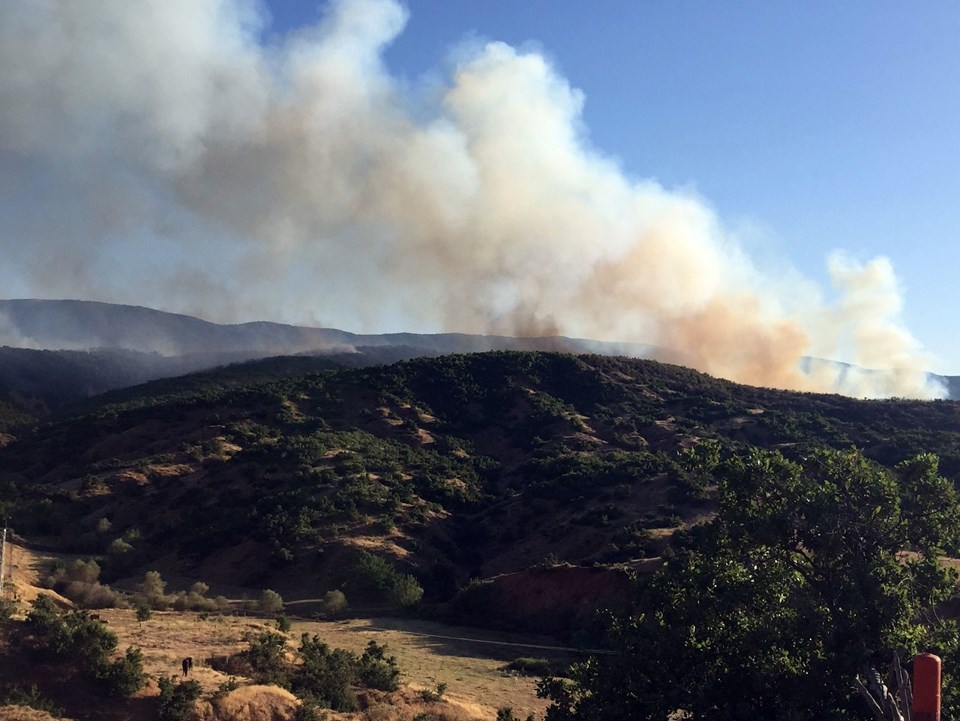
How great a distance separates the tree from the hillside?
25.0 metres

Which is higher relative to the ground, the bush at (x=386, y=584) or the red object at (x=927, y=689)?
the red object at (x=927, y=689)

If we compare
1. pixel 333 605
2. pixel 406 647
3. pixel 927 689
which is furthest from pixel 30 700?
pixel 333 605

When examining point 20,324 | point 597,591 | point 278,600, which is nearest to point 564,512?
point 597,591

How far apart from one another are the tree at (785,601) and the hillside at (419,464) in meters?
25.0

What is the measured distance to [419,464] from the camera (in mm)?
57438

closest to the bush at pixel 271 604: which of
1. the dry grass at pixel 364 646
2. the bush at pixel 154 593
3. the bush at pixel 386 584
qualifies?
the dry grass at pixel 364 646

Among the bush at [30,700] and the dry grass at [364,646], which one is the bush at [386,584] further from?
the bush at [30,700]

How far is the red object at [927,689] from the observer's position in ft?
26.0

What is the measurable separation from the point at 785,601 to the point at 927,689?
219 inches

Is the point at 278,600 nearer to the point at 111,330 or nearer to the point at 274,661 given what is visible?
the point at 274,661

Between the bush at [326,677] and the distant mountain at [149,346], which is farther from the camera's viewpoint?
the distant mountain at [149,346]

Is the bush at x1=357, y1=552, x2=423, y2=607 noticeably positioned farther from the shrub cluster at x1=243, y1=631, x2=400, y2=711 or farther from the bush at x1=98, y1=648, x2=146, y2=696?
the bush at x1=98, y1=648, x2=146, y2=696

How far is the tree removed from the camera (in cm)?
1238

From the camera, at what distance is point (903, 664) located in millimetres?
12695
